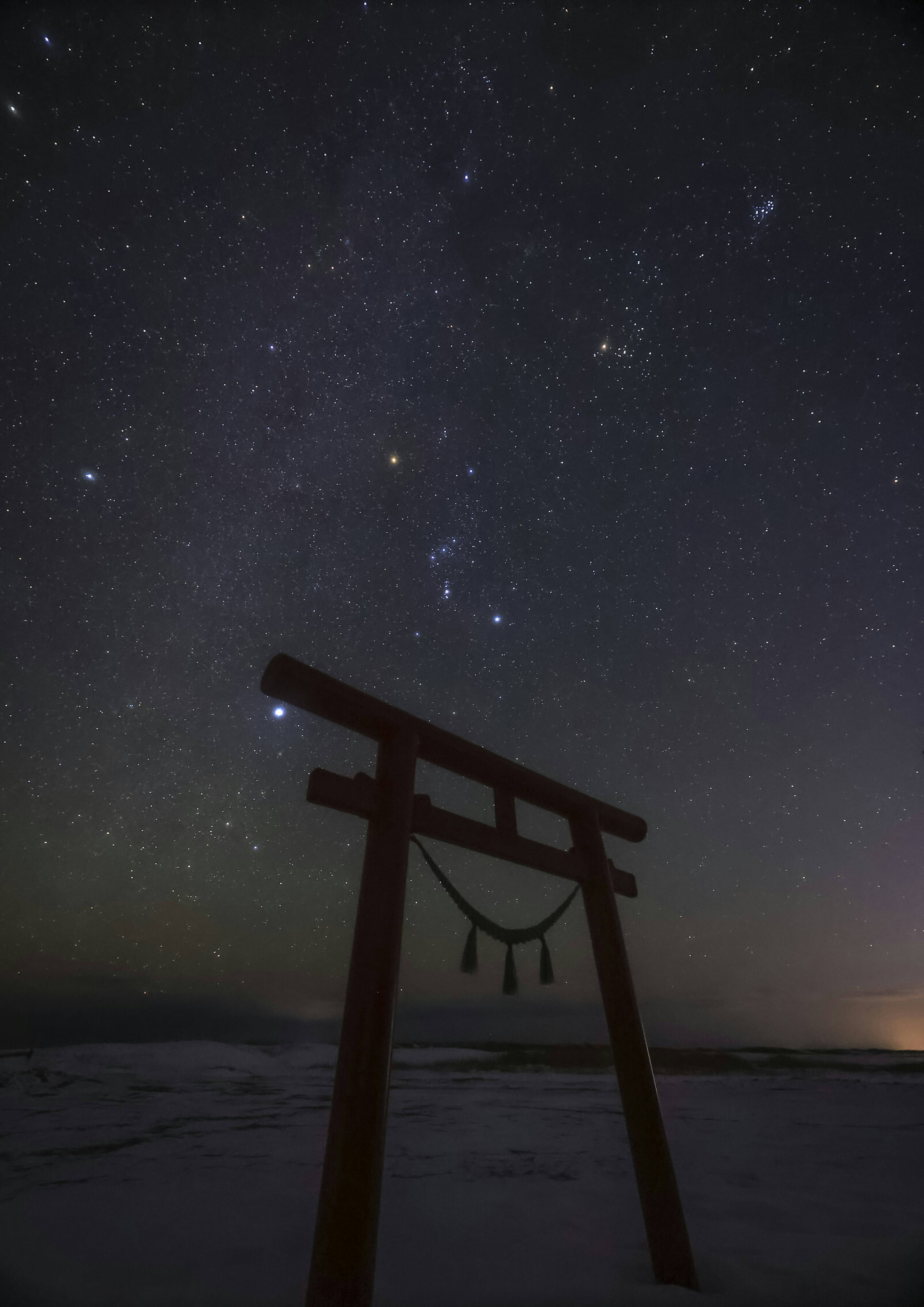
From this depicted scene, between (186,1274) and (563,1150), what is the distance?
6.91m

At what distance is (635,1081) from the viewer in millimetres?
4242

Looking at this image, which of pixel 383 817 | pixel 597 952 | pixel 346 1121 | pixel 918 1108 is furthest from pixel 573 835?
pixel 918 1108

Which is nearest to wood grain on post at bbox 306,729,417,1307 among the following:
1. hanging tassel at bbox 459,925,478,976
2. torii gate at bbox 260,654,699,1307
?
torii gate at bbox 260,654,699,1307

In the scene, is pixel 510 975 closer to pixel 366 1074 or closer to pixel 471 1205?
pixel 366 1074

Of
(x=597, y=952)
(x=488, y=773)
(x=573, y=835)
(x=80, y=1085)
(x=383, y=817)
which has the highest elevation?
(x=488, y=773)

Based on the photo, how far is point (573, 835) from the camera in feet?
17.6

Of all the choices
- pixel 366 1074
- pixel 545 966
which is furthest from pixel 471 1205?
pixel 366 1074

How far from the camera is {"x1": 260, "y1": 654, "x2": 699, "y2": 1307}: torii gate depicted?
2758mm

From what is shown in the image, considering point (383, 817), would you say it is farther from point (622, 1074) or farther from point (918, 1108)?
point (918, 1108)

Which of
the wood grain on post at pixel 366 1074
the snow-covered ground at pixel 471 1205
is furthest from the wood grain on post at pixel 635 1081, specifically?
the wood grain on post at pixel 366 1074

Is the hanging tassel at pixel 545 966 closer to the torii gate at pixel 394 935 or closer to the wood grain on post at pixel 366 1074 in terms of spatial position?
the torii gate at pixel 394 935

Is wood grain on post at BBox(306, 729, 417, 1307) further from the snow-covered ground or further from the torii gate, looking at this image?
the snow-covered ground

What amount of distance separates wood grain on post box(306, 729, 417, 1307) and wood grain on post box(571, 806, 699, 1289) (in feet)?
6.23

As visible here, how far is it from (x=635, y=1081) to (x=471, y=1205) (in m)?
3.53
